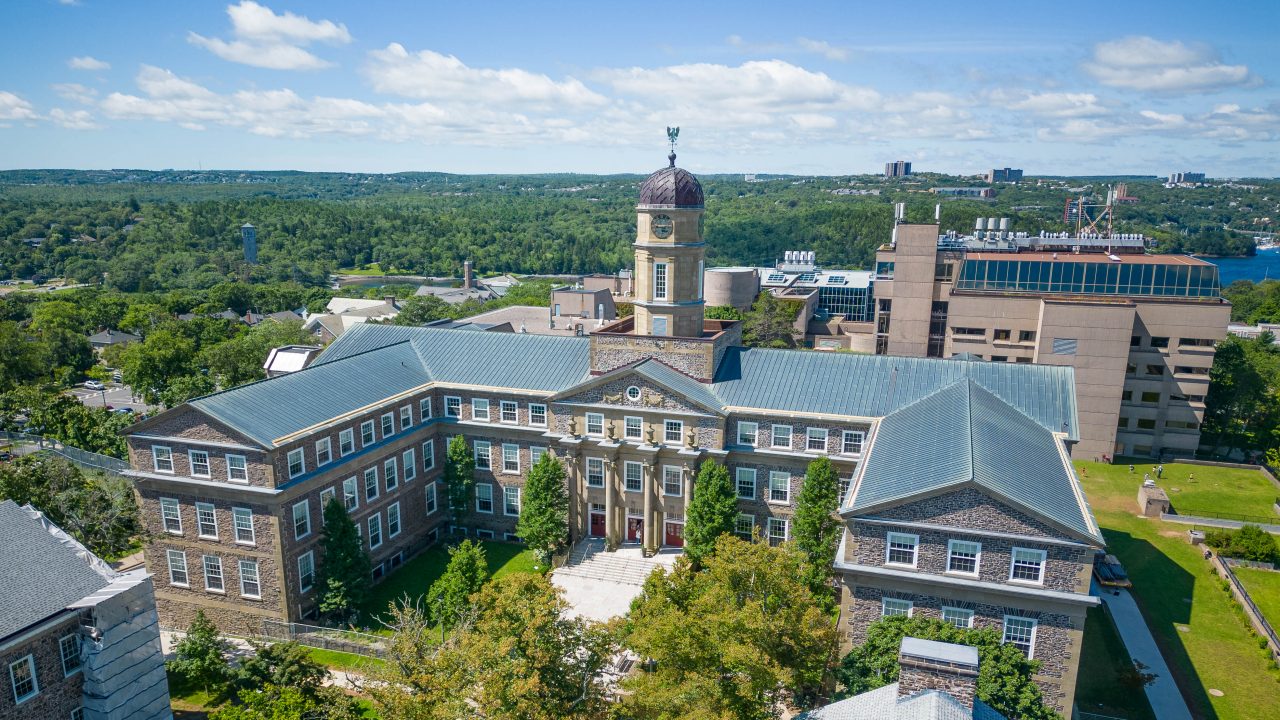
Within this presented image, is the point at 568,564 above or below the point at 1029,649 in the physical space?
below

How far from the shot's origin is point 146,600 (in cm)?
3189

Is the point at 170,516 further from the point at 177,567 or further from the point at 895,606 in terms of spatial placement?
the point at 895,606

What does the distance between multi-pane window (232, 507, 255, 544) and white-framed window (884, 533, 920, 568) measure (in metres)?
32.8

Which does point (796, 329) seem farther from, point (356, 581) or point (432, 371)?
point (356, 581)

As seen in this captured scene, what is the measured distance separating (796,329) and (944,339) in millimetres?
30436

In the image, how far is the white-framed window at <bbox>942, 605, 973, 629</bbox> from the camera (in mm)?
33156

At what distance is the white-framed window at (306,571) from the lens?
43.2 metres

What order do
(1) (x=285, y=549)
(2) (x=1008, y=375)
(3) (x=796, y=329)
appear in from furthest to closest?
(3) (x=796, y=329)
(2) (x=1008, y=375)
(1) (x=285, y=549)

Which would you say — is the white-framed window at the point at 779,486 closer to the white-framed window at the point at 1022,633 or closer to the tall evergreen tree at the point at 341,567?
the white-framed window at the point at 1022,633

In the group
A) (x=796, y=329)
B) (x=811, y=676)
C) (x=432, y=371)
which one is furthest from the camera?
(x=796, y=329)

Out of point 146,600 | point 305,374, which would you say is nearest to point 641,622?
point 146,600

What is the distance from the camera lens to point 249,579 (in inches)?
1688

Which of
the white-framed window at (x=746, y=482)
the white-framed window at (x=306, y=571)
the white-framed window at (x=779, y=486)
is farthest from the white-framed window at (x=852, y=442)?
the white-framed window at (x=306, y=571)

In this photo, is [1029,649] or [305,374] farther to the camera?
[305,374]
